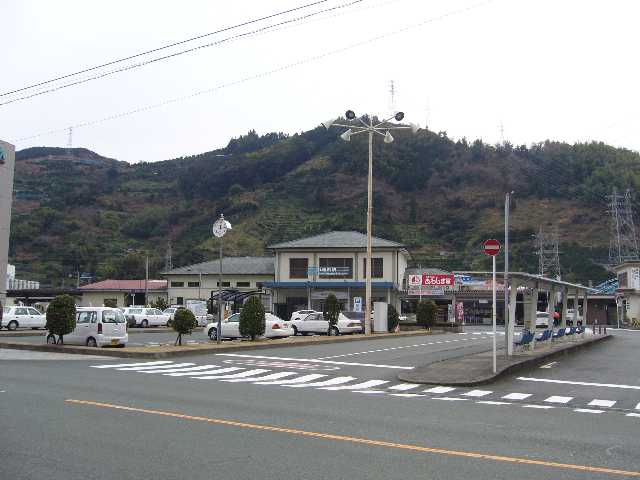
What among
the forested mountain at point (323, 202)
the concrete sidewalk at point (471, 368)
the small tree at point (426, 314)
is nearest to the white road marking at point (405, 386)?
the concrete sidewalk at point (471, 368)

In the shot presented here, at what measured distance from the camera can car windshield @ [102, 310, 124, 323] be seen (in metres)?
25.7

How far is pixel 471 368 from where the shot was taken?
19.5 meters

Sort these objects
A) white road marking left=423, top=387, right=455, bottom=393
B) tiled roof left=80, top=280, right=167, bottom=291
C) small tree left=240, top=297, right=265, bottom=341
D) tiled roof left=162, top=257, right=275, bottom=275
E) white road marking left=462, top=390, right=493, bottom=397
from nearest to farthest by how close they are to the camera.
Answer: white road marking left=462, top=390, right=493, bottom=397
white road marking left=423, top=387, right=455, bottom=393
small tree left=240, top=297, right=265, bottom=341
tiled roof left=162, top=257, right=275, bottom=275
tiled roof left=80, top=280, right=167, bottom=291

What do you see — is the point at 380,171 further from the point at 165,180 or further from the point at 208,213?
the point at 165,180

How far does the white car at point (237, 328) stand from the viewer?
32.2 m

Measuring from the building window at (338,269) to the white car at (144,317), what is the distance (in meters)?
17.4

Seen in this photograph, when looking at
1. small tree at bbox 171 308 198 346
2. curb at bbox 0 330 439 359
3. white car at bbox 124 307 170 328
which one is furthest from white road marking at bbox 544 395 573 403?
white car at bbox 124 307 170 328

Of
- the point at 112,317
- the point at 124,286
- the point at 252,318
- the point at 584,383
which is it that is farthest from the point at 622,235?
the point at 584,383

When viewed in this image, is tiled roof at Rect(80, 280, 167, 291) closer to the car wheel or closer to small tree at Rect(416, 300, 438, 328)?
small tree at Rect(416, 300, 438, 328)

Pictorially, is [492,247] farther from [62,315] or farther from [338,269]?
[338,269]

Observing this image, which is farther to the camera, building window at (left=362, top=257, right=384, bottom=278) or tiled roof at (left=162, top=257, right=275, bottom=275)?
tiled roof at (left=162, top=257, right=275, bottom=275)

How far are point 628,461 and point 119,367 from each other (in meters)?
14.4

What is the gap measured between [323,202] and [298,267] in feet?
209

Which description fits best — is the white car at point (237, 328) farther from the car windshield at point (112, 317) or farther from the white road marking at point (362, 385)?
the white road marking at point (362, 385)
